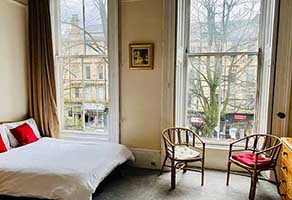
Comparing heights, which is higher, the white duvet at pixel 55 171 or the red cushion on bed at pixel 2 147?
the red cushion on bed at pixel 2 147

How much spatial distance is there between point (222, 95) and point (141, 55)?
1294 mm

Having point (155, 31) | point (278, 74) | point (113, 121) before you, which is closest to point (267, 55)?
point (278, 74)

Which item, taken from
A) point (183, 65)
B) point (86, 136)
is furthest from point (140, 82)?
point (86, 136)

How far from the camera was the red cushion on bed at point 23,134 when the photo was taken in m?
3.54

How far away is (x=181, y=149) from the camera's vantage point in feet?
11.4

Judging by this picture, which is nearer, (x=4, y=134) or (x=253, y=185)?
(x=253, y=185)

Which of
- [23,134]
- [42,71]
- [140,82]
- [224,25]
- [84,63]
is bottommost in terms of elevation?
[23,134]

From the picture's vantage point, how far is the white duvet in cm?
243

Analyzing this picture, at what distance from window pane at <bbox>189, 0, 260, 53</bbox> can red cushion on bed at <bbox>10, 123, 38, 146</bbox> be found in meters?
2.61

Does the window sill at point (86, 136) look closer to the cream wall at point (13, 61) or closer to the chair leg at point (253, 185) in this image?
the cream wall at point (13, 61)

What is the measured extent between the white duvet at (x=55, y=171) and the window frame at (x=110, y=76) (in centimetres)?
69

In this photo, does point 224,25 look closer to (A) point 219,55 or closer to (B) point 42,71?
(A) point 219,55

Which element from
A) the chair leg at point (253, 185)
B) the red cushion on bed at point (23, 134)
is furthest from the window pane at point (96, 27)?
the chair leg at point (253, 185)

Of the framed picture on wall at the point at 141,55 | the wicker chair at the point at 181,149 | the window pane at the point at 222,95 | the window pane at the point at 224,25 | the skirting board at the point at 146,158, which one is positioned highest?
the window pane at the point at 224,25
